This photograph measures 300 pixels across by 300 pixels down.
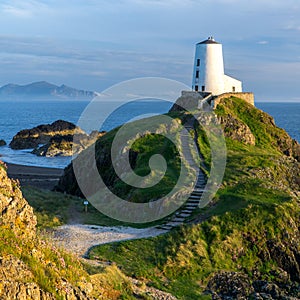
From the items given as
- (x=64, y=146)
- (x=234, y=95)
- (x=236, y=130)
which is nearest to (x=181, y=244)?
(x=236, y=130)

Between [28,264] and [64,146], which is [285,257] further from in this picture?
[64,146]

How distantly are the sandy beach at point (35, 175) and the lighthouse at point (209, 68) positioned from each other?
22.6 meters

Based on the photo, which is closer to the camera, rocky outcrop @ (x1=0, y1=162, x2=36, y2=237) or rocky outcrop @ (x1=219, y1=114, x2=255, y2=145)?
rocky outcrop @ (x1=0, y1=162, x2=36, y2=237)

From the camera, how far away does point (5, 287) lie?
42.5ft

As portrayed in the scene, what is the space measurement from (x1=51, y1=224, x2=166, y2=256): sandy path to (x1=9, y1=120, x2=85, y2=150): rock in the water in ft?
238

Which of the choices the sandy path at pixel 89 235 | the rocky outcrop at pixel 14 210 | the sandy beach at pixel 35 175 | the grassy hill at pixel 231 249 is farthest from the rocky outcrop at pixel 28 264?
the sandy beach at pixel 35 175

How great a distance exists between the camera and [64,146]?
295ft

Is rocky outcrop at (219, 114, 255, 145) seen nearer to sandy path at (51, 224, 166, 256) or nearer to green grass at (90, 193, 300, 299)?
green grass at (90, 193, 300, 299)

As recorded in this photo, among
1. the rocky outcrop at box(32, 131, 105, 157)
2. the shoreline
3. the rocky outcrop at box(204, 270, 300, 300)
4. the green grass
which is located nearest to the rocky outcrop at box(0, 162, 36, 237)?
the green grass

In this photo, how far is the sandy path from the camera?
25.1m

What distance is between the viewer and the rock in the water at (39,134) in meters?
98.4

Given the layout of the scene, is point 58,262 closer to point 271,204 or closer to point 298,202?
point 271,204

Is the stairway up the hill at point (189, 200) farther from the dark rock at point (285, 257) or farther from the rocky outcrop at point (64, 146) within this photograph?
the rocky outcrop at point (64, 146)

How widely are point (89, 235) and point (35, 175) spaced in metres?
40.1
